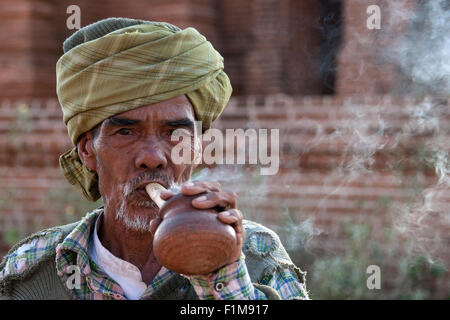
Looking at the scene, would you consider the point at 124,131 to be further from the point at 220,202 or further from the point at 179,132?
the point at 220,202

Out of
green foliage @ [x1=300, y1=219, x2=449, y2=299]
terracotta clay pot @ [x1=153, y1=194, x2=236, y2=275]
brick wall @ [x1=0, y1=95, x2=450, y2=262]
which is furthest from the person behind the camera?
brick wall @ [x1=0, y1=95, x2=450, y2=262]

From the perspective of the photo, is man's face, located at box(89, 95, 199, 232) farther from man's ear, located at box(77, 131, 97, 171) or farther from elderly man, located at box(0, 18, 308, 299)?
man's ear, located at box(77, 131, 97, 171)

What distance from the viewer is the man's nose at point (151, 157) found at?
2254 mm

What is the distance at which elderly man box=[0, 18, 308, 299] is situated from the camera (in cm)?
230

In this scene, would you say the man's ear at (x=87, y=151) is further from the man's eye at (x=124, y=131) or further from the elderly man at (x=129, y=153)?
the man's eye at (x=124, y=131)

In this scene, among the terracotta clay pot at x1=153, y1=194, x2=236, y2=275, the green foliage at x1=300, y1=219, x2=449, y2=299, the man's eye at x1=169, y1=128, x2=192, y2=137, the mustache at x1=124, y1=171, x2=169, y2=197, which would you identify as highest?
the man's eye at x1=169, y1=128, x2=192, y2=137

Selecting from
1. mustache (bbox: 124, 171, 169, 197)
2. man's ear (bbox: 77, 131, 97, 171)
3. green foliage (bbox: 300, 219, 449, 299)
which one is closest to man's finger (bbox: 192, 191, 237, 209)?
mustache (bbox: 124, 171, 169, 197)

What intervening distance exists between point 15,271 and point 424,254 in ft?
12.3

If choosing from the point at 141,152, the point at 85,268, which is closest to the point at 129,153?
the point at 141,152

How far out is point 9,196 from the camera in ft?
23.3

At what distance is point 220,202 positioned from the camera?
182 centimetres

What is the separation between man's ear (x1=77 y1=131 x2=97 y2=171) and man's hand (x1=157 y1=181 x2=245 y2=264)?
29.1 inches

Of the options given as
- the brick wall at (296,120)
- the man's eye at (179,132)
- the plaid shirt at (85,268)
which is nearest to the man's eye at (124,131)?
the man's eye at (179,132)

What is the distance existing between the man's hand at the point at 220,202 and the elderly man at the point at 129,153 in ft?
1.43
